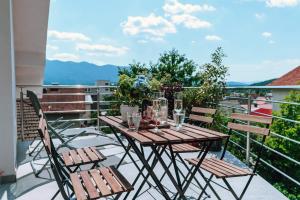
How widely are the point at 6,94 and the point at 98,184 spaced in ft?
6.02

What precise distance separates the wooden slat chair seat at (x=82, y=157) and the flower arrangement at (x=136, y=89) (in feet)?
1.95

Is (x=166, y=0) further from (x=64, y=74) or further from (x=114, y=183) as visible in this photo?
(x=64, y=74)

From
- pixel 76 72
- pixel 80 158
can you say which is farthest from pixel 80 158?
pixel 76 72

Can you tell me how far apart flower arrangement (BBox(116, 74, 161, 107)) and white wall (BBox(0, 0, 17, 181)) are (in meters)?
1.36

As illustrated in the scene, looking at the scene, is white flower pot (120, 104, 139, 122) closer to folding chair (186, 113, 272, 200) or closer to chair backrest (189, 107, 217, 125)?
folding chair (186, 113, 272, 200)

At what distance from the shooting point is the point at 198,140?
2260 mm

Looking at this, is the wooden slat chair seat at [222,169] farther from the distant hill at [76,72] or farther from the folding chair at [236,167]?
the distant hill at [76,72]

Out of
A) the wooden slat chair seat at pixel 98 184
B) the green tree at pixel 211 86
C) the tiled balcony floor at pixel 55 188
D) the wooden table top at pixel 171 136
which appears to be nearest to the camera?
the wooden slat chair seat at pixel 98 184

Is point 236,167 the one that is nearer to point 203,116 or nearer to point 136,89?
point 203,116

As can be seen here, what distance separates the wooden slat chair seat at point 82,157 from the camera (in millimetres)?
2682

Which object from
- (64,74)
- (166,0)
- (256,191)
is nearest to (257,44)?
(166,0)

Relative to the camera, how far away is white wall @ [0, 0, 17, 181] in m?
3.25

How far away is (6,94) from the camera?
10.9ft

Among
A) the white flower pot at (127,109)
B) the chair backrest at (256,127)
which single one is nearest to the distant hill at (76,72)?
the white flower pot at (127,109)
